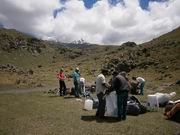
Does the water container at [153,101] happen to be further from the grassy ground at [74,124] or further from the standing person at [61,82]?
the standing person at [61,82]

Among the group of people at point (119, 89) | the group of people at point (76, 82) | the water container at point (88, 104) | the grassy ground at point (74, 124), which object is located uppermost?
the group of people at point (76, 82)

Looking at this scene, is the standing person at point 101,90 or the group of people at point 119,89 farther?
the standing person at point 101,90

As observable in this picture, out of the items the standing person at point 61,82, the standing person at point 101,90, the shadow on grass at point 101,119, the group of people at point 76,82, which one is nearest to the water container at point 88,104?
the shadow on grass at point 101,119

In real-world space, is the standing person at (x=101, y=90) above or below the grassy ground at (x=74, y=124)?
above

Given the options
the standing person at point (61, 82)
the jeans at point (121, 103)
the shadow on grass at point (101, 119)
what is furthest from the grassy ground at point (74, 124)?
the standing person at point (61, 82)

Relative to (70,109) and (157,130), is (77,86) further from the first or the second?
(157,130)

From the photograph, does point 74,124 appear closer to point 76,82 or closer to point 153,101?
point 153,101

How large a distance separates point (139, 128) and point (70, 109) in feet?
21.6

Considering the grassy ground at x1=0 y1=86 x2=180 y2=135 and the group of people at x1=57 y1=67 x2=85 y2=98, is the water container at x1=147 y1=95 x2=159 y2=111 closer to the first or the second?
the grassy ground at x1=0 y1=86 x2=180 y2=135

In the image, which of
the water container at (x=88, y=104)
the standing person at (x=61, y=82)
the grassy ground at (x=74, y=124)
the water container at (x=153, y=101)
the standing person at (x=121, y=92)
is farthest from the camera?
the standing person at (x=61, y=82)

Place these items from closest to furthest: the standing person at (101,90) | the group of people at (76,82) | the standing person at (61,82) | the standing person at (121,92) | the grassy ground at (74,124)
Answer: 1. the grassy ground at (74,124)
2. the standing person at (121,92)
3. the standing person at (101,90)
4. the group of people at (76,82)
5. the standing person at (61,82)

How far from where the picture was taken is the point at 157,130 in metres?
13.4

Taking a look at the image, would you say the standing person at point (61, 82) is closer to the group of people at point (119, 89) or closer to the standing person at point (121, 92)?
the group of people at point (119, 89)

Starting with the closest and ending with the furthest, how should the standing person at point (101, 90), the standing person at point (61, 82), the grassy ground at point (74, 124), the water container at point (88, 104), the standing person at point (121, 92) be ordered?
the grassy ground at point (74, 124), the standing person at point (121, 92), the standing person at point (101, 90), the water container at point (88, 104), the standing person at point (61, 82)
